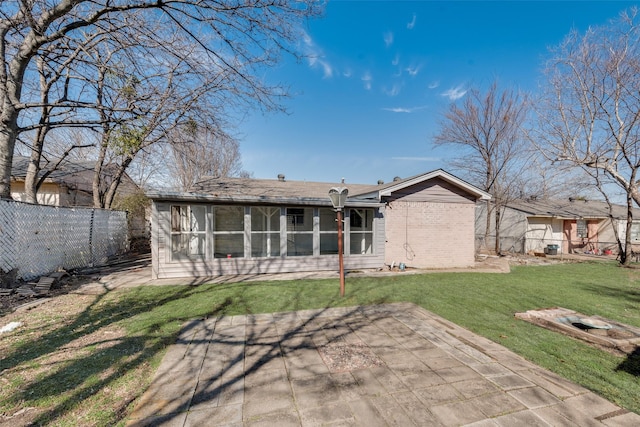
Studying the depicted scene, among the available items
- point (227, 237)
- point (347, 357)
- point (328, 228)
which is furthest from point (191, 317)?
point (328, 228)

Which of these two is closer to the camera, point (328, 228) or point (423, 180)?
point (423, 180)

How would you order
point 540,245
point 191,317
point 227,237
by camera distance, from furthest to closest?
point 540,245 < point 227,237 < point 191,317

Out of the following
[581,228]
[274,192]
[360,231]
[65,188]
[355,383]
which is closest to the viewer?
[355,383]

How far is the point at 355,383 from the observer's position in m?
2.83

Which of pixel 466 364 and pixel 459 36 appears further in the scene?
pixel 459 36

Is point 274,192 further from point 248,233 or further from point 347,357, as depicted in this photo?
point 347,357

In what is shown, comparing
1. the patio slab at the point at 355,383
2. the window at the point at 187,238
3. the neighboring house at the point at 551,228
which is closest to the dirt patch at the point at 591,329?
the patio slab at the point at 355,383

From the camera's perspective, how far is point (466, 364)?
3.22 meters

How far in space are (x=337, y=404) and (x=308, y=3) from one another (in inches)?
255

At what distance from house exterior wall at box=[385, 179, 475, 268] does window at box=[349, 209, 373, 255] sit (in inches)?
26.8

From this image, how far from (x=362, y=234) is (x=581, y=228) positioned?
69.6 ft

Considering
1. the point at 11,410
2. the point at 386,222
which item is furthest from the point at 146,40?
the point at 386,222

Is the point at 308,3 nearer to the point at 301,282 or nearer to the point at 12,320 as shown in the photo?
the point at 301,282

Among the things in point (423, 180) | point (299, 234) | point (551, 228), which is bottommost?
point (299, 234)
